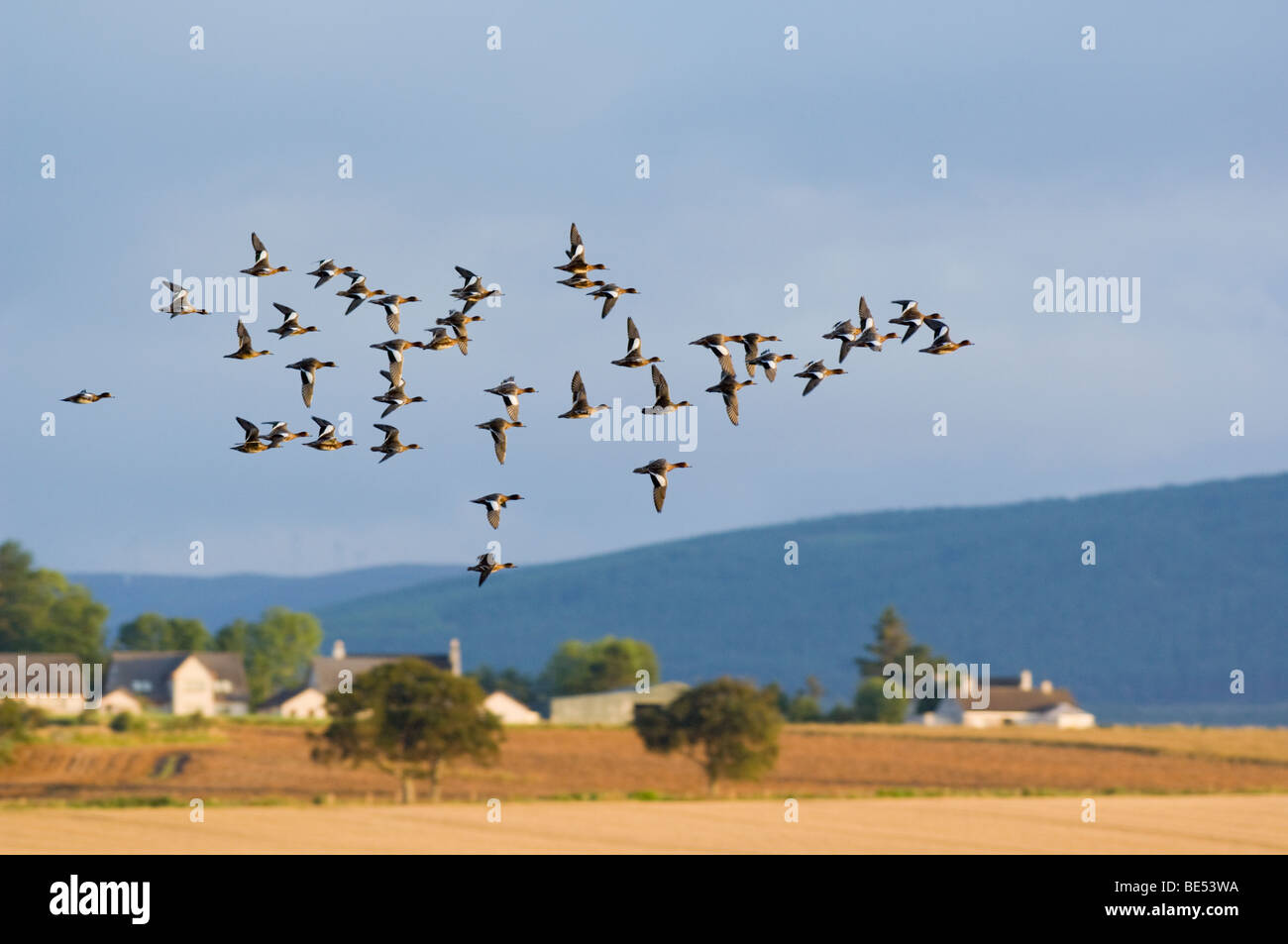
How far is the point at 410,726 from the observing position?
335 ft

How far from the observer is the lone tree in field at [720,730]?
10994 centimetres

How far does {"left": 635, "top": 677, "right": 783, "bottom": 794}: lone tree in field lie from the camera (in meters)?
110

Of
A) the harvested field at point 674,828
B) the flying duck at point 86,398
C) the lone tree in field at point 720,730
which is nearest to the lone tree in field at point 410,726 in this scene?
the harvested field at point 674,828

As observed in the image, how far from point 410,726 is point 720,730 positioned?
778 inches

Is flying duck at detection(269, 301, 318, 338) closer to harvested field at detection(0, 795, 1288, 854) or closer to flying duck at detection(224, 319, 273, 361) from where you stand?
flying duck at detection(224, 319, 273, 361)

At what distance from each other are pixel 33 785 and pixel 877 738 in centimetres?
7440

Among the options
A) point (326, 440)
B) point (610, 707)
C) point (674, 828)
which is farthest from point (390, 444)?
point (610, 707)

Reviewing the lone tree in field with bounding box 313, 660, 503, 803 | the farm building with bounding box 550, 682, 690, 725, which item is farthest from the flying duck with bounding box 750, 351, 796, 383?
the farm building with bounding box 550, 682, 690, 725

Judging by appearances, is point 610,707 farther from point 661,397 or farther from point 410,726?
point 661,397

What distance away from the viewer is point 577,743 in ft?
470

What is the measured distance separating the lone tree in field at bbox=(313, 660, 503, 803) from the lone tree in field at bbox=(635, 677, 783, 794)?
1132 cm
